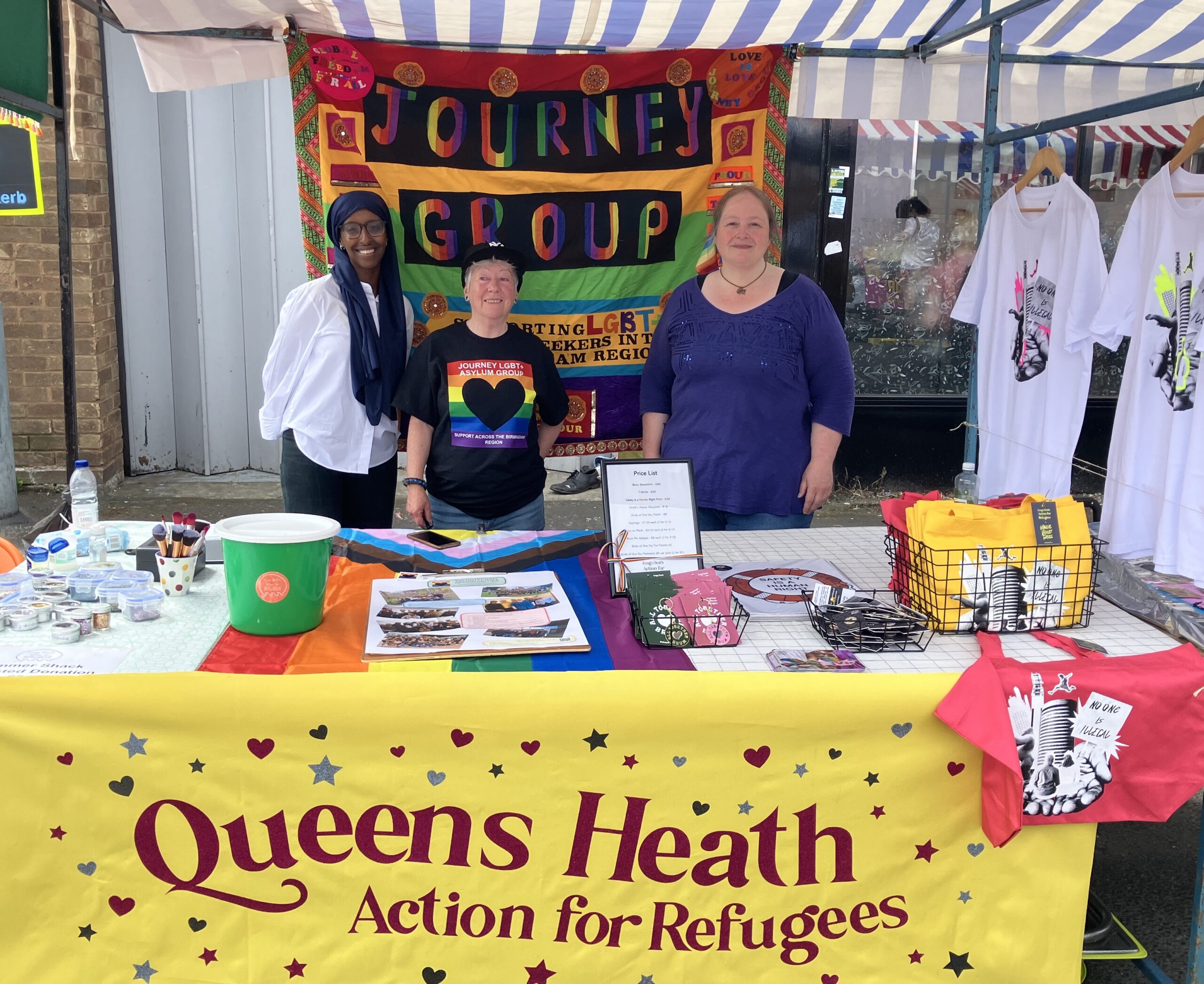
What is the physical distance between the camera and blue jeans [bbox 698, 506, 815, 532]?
3.31 meters

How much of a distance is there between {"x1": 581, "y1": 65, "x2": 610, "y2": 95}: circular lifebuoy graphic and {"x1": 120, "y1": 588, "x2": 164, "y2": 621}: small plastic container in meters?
2.51

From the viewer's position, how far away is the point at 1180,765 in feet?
6.86

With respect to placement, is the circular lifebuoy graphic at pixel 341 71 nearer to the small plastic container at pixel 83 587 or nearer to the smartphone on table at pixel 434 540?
the smartphone on table at pixel 434 540

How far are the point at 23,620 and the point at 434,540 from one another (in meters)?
1.01

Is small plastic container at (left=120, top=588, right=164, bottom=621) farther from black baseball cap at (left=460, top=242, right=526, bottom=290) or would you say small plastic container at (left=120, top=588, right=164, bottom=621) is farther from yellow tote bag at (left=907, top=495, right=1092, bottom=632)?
yellow tote bag at (left=907, top=495, right=1092, bottom=632)

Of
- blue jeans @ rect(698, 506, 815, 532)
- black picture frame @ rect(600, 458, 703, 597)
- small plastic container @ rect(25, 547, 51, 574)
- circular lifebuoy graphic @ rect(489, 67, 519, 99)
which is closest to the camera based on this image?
black picture frame @ rect(600, 458, 703, 597)

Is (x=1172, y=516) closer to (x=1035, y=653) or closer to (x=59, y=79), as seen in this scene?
(x=1035, y=653)


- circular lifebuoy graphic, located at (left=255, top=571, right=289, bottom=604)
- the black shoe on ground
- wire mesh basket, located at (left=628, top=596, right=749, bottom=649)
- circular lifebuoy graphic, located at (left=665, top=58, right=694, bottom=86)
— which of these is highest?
circular lifebuoy graphic, located at (left=665, top=58, right=694, bottom=86)

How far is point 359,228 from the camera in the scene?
134 inches

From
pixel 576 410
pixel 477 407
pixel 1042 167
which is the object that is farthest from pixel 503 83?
pixel 1042 167

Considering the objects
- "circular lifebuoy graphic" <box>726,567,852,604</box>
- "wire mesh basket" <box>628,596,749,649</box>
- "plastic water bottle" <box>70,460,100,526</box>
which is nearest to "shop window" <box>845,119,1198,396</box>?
"circular lifebuoy graphic" <box>726,567,852,604</box>

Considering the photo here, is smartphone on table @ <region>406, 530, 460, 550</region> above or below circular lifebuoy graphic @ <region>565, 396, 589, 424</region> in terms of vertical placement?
below

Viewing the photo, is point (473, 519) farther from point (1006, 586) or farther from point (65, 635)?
point (1006, 586)

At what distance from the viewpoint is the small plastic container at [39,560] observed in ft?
8.45
